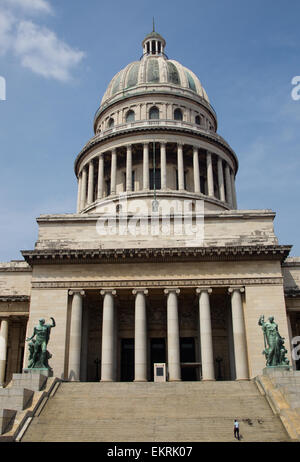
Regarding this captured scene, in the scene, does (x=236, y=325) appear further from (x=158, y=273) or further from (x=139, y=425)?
(x=139, y=425)

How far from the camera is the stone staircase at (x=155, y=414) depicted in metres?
21.5

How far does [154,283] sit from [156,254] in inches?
81.6

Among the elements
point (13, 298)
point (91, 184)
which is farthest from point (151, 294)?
point (91, 184)

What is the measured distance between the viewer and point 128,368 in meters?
38.9

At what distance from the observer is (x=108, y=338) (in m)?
36.0

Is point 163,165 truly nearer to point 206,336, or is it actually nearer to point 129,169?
point 129,169

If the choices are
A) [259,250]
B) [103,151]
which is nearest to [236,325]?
[259,250]

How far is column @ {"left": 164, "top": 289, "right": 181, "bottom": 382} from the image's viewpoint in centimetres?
3497

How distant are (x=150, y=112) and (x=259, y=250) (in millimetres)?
28626

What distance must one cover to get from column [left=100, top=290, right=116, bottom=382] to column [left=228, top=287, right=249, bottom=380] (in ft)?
27.6

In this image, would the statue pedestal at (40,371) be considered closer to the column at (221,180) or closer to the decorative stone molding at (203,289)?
the decorative stone molding at (203,289)

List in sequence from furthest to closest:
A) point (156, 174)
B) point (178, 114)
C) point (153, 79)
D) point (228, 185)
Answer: point (153, 79), point (178, 114), point (228, 185), point (156, 174)

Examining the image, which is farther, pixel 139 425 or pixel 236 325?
pixel 236 325

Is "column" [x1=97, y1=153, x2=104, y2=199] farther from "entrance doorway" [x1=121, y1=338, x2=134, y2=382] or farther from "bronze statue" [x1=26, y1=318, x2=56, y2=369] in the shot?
"bronze statue" [x1=26, y1=318, x2=56, y2=369]
